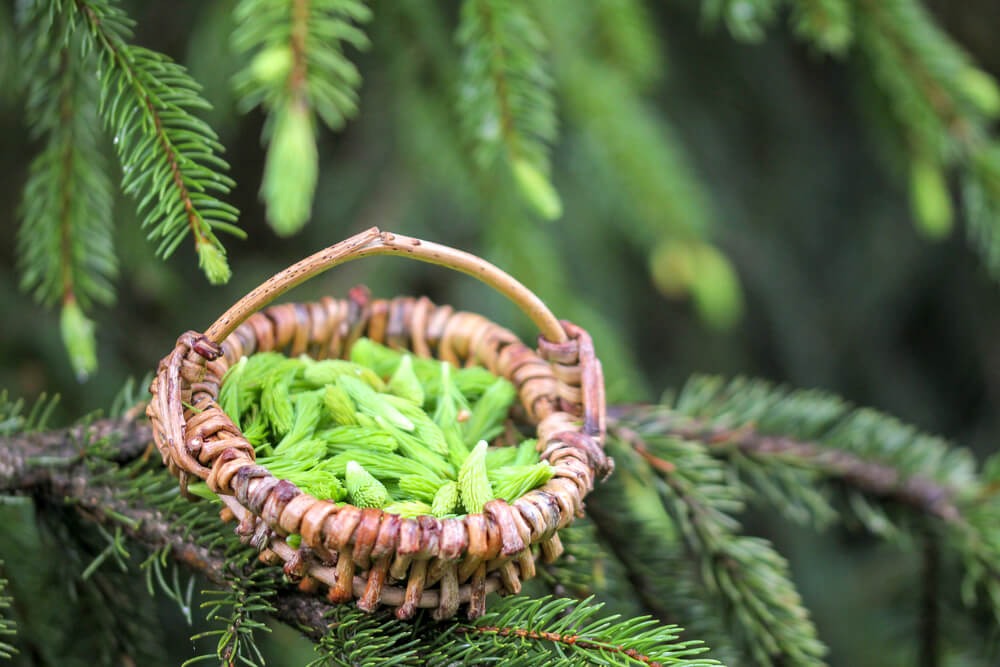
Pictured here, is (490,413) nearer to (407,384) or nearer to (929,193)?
(407,384)

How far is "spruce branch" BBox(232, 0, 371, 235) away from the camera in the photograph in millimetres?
724

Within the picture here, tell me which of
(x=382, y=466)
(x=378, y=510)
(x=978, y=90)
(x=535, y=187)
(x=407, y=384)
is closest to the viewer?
(x=378, y=510)

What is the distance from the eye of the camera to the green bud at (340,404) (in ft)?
2.40

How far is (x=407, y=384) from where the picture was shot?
0.80 meters

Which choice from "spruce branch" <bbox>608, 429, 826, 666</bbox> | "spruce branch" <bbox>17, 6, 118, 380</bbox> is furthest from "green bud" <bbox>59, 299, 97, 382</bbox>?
"spruce branch" <bbox>608, 429, 826, 666</bbox>

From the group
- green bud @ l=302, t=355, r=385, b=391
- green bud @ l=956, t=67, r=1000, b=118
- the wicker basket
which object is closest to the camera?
the wicker basket

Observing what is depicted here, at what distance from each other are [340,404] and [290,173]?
9.2 inches

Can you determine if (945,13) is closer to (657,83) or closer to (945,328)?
(657,83)

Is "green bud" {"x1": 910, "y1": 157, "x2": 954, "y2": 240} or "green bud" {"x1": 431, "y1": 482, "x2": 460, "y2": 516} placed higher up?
"green bud" {"x1": 910, "y1": 157, "x2": 954, "y2": 240}

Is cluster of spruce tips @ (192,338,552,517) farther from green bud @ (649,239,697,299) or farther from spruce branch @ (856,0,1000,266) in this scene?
spruce branch @ (856,0,1000,266)

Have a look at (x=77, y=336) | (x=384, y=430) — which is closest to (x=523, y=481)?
(x=384, y=430)

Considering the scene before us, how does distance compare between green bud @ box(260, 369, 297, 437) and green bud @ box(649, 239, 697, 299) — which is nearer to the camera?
green bud @ box(260, 369, 297, 437)

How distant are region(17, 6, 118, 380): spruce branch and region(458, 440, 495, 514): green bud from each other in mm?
525

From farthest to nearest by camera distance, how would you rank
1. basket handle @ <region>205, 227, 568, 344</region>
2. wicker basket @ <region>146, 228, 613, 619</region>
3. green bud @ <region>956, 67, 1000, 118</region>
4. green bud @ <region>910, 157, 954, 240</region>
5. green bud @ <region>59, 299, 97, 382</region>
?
green bud @ <region>910, 157, 954, 240</region>
green bud @ <region>956, 67, 1000, 118</region>
green bud @ <region>59, 299, 97, 382</region>
basket handle @ <region>205, 227, 568, 344</region>
wicker basket @ <region>146, 228, 613, 619</region>
